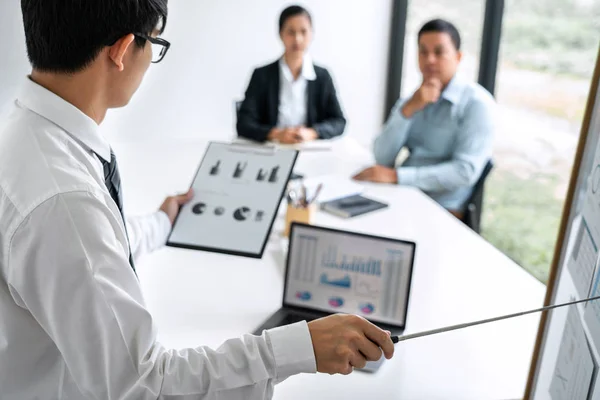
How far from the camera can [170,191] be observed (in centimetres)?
239

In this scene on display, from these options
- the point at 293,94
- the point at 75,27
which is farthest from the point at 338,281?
the point at 293,94

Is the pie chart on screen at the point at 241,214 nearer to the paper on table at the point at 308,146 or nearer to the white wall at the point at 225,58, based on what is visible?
the paper on table at the point at 308,146

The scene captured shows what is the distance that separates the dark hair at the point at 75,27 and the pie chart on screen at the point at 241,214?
2.43ft

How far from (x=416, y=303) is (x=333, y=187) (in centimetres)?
86

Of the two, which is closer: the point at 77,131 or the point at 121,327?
the point at 121,327

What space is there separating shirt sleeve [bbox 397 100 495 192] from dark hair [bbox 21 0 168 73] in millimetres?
1695

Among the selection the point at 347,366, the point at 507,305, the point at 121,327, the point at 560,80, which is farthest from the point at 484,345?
the point at 560,80

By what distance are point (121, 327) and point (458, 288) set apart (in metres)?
1.02

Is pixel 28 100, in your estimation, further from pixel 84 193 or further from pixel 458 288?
pixel 458 288

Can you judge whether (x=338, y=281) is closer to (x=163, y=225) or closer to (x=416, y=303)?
(x=416, y=303)

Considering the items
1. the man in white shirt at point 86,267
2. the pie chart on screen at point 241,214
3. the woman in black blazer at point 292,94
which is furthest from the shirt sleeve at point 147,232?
the woman in black blazer at point 292,94

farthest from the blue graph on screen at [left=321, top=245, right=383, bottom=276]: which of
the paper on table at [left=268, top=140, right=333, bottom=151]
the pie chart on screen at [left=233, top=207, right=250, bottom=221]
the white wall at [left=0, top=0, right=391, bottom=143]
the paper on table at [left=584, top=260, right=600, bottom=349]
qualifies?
the white wall at [left=0, top=0, right=391, bottom=143]

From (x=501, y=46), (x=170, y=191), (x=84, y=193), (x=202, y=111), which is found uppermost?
(x=84, y=193)

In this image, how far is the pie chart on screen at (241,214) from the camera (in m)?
1.66
